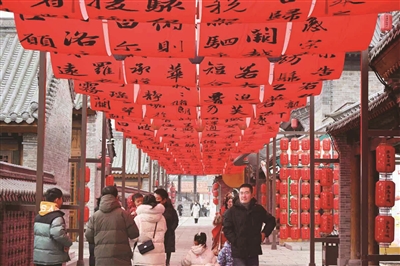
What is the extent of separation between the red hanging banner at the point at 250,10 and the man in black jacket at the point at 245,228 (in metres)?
3.02

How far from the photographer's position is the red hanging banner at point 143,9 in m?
8.38

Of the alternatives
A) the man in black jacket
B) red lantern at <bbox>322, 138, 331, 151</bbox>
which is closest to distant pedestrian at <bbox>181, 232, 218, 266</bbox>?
the man in black jacket

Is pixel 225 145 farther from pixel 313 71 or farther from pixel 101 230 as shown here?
pixel 101 230

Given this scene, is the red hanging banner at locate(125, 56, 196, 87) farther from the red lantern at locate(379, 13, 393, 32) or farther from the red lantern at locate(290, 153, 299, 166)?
the red lantern at locate(290, 153, 299, 166)

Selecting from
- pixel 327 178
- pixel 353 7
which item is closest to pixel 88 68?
pixel 353 7

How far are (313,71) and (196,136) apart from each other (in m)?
10.3

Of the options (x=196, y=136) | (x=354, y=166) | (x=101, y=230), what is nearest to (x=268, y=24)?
(x=101, y=230)

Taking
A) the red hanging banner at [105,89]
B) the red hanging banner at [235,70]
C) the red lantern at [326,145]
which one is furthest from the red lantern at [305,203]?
the red hanging banner at [235,70]

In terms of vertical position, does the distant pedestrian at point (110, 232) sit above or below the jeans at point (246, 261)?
above

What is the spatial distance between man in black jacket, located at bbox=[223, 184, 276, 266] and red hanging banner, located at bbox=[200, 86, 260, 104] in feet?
12.6

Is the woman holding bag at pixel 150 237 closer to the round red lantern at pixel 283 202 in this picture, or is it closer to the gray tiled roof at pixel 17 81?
the gray tiled roof at pixel 17 81

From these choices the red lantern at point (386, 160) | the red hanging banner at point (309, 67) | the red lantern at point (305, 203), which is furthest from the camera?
the red lantern at point (305, 203)

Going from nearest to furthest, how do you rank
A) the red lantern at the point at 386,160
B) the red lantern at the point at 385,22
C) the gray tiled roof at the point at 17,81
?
the red lantern at the point at 386,160
the gray tiled roof at the point at 17,81
the red lantern at the point at 385,22

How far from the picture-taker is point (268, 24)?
32.9 ft
